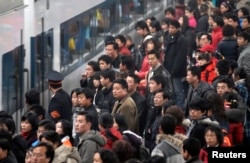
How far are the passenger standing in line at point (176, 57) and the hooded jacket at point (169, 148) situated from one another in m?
6.40

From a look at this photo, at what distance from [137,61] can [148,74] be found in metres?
2.62

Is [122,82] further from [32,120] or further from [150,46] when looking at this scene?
[150,46]

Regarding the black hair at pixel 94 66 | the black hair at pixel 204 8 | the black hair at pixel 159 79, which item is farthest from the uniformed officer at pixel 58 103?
the black hair at pixel 204 8

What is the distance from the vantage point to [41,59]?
1977cm

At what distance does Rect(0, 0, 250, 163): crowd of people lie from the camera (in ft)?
43.7

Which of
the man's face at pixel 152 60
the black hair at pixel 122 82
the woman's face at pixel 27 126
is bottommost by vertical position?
the woman's face at pixel 27 126

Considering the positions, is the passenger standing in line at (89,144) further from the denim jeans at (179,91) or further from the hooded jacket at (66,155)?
the denim jeans at (179,91)

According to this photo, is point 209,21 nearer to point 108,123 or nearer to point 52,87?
point 52,87

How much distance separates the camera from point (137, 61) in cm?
2080

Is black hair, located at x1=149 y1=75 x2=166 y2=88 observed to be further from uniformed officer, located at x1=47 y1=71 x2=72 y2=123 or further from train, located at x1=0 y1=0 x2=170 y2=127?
train, located at x1=0 y1=0 x2=170 y2=127

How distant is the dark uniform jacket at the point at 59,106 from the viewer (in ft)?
54.8

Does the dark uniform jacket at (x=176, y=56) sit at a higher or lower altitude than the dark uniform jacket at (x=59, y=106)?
higher

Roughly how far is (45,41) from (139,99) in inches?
Answer: 157

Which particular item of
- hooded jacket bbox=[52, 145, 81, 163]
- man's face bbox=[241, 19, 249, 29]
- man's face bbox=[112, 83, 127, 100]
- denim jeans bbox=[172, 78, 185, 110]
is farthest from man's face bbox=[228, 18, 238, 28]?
hooded jacket bbox=[52, 145, 81, 163]
